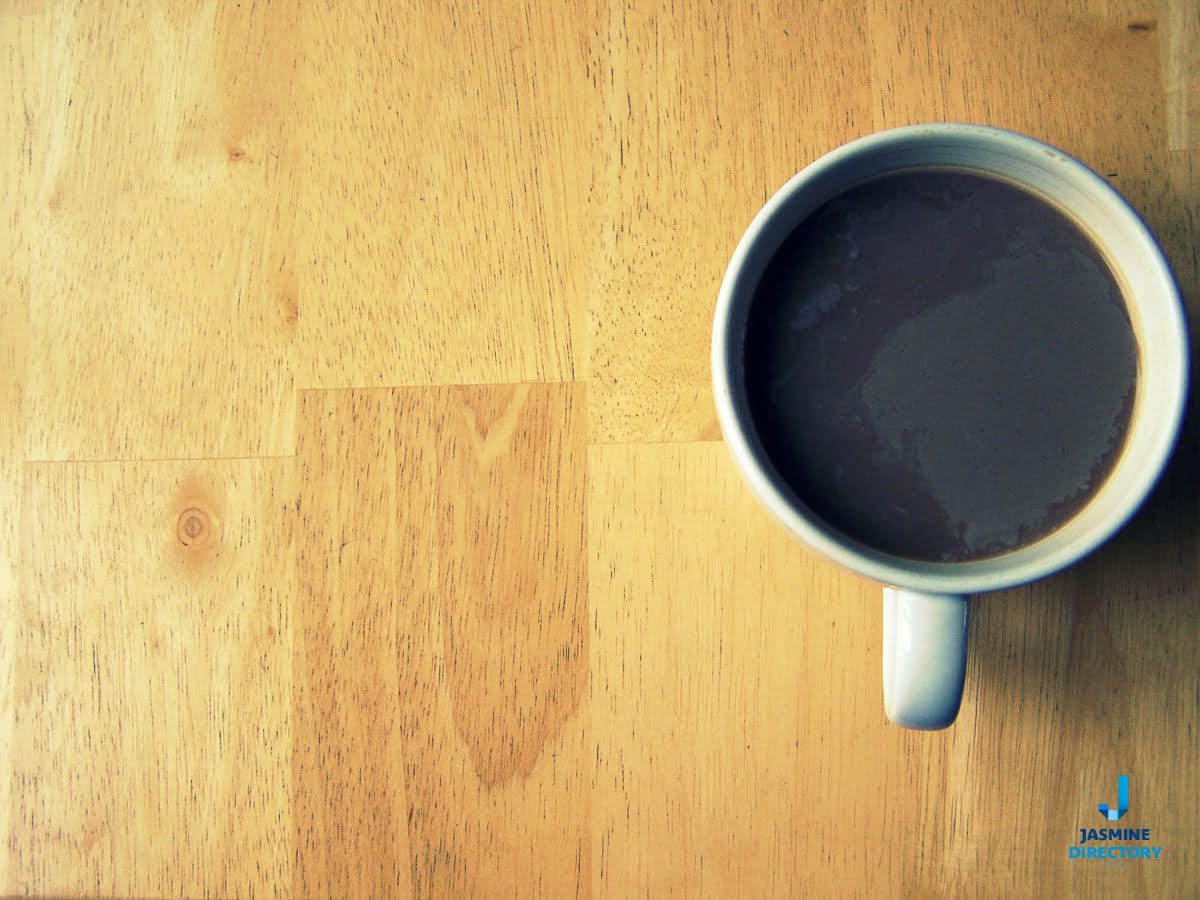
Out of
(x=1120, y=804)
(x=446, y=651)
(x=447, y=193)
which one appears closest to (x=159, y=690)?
(x=446, y=651)

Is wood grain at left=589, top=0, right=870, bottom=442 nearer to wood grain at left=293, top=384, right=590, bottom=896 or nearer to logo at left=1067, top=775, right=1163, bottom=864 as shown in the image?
wood grain at left=293, top=384, right=590, bottom=896

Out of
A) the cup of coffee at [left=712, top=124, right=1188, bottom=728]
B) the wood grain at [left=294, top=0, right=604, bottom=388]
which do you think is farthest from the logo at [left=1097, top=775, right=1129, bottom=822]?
the wood grain at [left=294, top=0, right=604, bottom=388]

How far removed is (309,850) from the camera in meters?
0.34

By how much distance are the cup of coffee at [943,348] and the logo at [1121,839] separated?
13 centimetres

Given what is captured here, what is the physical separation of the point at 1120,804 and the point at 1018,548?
0.14 m

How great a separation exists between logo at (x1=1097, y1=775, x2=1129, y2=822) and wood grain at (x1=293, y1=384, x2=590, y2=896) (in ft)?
0.67

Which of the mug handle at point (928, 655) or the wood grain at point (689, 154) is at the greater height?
the wood grain at point (689, 154)

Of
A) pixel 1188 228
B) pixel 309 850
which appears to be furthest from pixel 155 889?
pixel 1188 228

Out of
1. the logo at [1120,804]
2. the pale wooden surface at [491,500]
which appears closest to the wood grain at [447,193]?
the pale wooden surface at [491,500]

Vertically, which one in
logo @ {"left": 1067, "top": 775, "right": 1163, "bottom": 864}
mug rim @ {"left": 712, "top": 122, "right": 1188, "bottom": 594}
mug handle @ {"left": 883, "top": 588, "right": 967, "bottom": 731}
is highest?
mug rim @ {"left": 712, "top": 122, "right": 1188, "bottom": 594}

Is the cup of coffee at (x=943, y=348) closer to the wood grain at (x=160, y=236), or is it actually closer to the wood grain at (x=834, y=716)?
the wood grain at (x=834, y=716)

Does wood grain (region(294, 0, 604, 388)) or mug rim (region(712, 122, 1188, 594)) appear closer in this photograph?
mug rim (region(712, 122, 1188, 594))

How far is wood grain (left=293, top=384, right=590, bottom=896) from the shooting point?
0.34 meters

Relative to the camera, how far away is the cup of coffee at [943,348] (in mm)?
264
